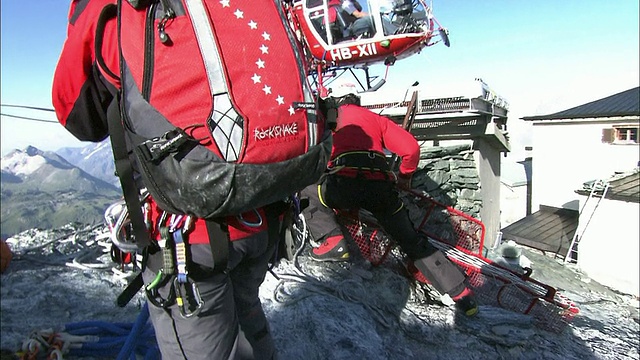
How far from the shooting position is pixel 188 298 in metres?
1.55

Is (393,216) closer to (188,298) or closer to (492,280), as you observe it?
(492,280)

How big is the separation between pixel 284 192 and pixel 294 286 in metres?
2.40

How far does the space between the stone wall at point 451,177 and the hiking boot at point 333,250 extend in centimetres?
264

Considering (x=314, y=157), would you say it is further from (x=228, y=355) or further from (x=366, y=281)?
(x=366, y=281)

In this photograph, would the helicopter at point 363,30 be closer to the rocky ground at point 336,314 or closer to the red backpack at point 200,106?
the rocky ground at point 336,314

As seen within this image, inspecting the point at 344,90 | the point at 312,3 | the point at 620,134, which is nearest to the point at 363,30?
the point at 312,3

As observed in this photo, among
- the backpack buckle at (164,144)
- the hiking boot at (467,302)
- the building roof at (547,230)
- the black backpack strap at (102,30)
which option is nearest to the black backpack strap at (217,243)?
the backpack buckle at (164,144)

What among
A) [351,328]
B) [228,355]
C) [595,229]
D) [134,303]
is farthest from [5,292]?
[595,229]

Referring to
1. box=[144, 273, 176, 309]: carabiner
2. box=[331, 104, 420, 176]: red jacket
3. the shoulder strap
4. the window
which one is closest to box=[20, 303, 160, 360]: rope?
box=[144, 273, 176, 309]: carabiner

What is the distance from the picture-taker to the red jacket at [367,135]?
169 inches

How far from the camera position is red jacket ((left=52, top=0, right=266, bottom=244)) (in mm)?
1464

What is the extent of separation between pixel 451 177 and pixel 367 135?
10.8 feet

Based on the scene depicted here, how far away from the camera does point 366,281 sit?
14.3 feet

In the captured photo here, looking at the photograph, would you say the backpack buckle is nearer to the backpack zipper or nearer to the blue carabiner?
the backpack zipper
